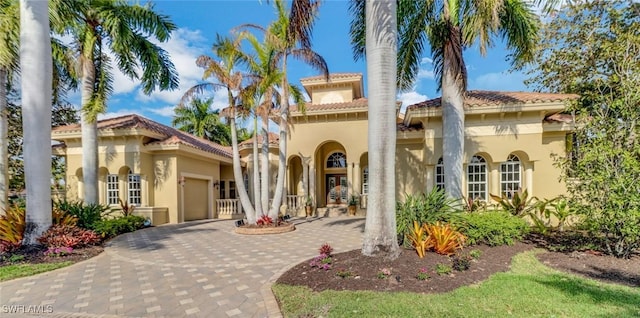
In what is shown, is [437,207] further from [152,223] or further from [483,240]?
[152,223]

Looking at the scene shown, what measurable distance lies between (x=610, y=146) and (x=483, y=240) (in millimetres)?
3683

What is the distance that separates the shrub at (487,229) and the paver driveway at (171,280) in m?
3.22

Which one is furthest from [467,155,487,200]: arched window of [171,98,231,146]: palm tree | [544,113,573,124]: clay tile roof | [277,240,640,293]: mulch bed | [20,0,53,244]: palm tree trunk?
[171,98,231,146]: palm tree

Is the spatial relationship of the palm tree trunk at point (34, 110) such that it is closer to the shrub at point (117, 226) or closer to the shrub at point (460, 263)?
the shrub at point (117, 226)

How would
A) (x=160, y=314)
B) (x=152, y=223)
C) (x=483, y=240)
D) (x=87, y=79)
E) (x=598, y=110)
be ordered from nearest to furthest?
(x=160, y=314) < (x=598, y=110) < (x=483, y=240) < (x=87, y=79) < (x=152, y=223)

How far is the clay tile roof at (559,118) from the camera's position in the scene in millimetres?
12845

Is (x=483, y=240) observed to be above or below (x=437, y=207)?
below

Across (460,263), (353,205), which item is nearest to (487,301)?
(460,263)

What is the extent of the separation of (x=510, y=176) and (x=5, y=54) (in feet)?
65.1

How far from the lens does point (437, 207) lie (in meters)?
8.67

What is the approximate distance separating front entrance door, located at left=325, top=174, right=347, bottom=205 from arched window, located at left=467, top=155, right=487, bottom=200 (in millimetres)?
8242

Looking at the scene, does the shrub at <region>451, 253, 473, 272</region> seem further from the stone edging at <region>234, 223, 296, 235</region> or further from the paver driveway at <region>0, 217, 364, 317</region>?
the stone edging at <region>234, 223, 296, 235</region>

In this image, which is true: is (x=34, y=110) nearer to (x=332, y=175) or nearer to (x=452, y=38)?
(x=452, y=38)

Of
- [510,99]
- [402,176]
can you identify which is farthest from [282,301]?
[510,99]
